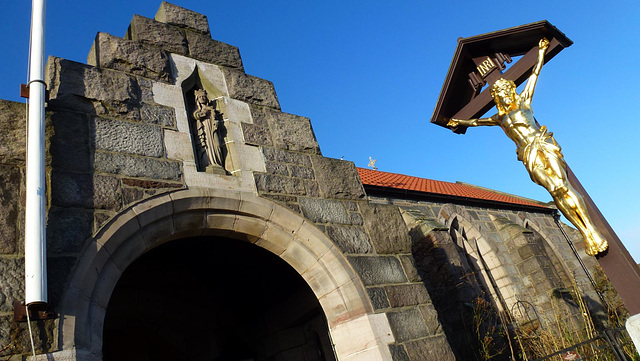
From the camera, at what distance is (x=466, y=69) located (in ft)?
17.9

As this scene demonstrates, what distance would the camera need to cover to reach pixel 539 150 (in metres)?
4.48

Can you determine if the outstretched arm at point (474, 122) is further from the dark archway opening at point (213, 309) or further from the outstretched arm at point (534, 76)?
the dark archway opening at point (213, 309)

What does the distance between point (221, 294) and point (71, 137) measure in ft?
9.30

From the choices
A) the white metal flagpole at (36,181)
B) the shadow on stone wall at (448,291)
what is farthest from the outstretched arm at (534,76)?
the white metal flagpole at (36,181)

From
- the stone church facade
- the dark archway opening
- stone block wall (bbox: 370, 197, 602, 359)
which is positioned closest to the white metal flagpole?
the stone church facade

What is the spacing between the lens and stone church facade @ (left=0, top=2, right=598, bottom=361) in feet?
9.29

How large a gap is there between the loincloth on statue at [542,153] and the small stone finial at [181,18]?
11.7ft

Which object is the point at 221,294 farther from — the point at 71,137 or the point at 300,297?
the point at 71,137

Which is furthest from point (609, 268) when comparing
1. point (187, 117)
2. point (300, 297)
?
point (187, 117)

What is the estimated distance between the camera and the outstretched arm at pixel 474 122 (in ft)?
16.2

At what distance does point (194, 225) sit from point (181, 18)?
94.7 inches

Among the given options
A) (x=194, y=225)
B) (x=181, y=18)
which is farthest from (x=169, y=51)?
(x=194, y=225)

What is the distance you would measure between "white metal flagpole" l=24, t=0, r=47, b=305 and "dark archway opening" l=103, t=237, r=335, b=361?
1.81 m

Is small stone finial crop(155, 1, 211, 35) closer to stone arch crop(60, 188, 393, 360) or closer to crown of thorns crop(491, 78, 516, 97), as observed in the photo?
stone arch crop(60, 188, 393, 360)
